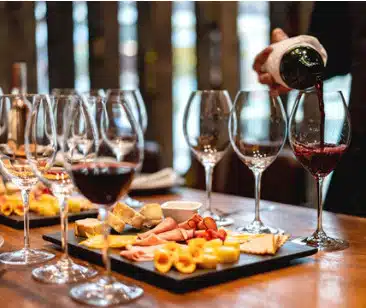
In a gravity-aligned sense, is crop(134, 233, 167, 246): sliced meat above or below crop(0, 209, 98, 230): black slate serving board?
above

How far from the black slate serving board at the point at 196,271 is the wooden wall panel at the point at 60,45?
585cm

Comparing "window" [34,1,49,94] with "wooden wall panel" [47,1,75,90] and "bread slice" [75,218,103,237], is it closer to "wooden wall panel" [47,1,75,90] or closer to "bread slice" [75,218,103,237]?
"wooden wall panel" [47,1,75,90]

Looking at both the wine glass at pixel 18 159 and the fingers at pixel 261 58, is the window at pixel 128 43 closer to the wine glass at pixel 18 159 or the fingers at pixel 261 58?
the fingers at pixel 261 58

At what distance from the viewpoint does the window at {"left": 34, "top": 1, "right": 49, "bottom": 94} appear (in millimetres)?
7043

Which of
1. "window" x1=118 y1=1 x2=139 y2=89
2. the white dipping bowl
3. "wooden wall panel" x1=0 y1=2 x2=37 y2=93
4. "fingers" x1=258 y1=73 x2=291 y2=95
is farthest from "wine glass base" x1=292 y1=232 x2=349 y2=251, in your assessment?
"wooden wall panel" x1=0 y1=2 x2=37 y2=93

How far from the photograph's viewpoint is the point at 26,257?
1.17 meters

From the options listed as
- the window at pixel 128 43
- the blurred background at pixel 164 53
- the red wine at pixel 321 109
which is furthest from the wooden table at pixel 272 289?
the window at pixel 128 43

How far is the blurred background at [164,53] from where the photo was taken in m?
3.14

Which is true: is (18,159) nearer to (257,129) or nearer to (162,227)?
(162,227)

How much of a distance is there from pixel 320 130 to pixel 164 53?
391 cm

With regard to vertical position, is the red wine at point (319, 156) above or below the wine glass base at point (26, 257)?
above

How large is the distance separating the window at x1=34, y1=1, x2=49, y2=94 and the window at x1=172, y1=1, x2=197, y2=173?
243 cm

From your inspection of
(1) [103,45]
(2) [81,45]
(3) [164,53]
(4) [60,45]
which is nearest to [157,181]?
(3) [164,53]

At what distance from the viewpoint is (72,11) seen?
6738 millimetres
